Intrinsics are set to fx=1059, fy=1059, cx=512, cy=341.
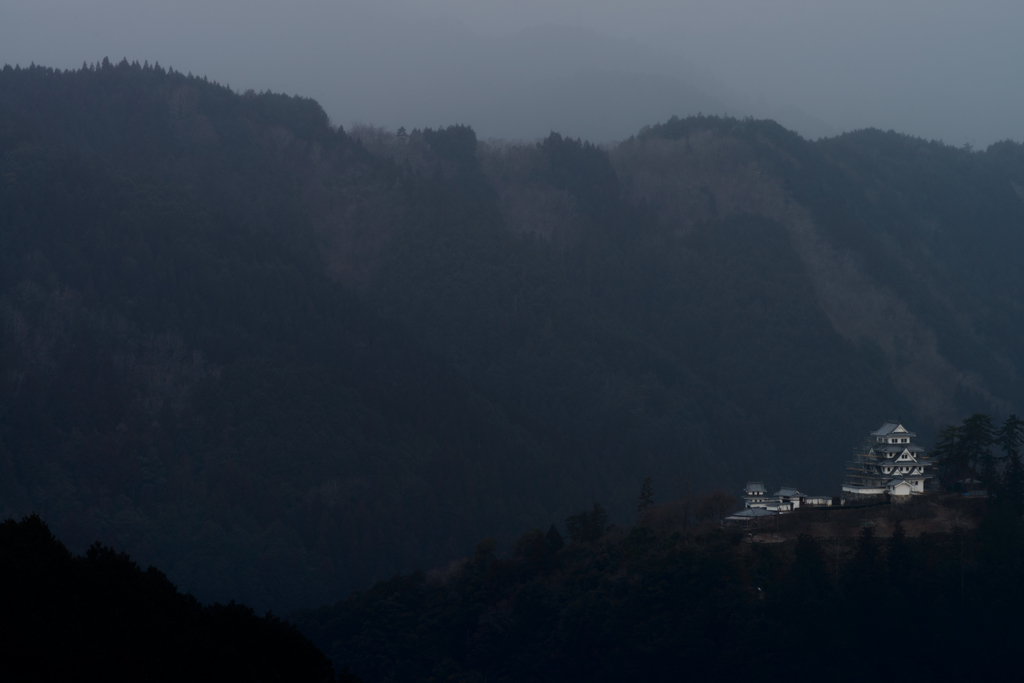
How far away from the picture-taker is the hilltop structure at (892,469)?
92.8 meters

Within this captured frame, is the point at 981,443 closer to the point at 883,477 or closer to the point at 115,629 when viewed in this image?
the point at 883,477

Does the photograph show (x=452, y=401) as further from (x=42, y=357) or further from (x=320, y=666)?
(x=320, y=666)

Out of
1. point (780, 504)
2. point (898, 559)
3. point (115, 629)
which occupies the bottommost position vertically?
point (898, 559)

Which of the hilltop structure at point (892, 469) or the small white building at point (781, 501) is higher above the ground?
the hilltop structure at point (892, 469)

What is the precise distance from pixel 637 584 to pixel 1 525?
58285mm

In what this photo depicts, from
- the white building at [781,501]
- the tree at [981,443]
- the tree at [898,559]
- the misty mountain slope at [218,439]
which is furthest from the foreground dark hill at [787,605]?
the misty mountain slope at [218,439]

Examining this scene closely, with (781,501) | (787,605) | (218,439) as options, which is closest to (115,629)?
(787,605)

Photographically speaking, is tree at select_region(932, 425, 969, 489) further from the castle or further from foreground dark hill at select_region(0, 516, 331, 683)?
foreground dark hill at select_region(0, 516, 331, 683)

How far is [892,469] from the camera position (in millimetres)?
95125

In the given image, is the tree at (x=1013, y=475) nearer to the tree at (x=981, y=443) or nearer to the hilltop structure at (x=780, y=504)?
the tree at (x=981, y=443)

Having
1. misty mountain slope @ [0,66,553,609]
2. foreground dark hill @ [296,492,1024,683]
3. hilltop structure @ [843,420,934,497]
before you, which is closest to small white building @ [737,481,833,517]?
hilltop structure @ [843,420,934,497]

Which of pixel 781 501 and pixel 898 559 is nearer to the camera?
pixel 898 559

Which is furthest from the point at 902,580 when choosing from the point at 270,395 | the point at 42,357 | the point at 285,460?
the point at 42,357

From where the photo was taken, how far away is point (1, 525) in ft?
153
